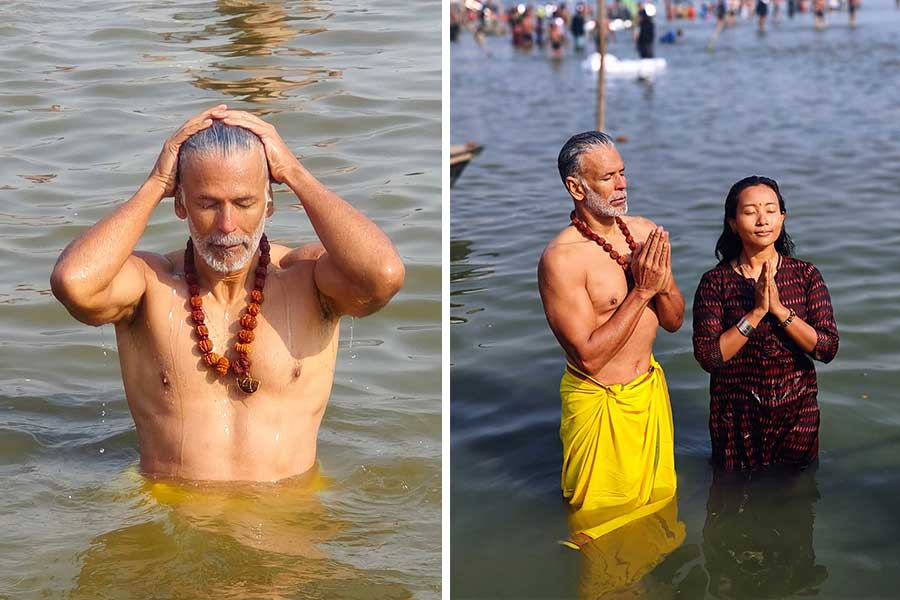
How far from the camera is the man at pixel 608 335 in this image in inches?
183

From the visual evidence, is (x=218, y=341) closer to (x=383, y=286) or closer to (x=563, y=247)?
(x=383, y=286)

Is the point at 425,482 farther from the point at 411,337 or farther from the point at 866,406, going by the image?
the point at 866,406

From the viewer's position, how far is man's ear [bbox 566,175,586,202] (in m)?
4.71

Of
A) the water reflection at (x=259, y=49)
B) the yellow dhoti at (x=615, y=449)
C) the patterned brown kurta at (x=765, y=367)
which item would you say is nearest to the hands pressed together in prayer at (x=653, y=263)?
the patterned brown kurta at (x=765, y=367)

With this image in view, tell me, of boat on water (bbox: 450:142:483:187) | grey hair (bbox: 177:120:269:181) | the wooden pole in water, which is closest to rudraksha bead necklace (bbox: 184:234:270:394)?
grey hair (bbox: 177:120:269:181)

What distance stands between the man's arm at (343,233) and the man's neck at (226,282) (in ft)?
1.20

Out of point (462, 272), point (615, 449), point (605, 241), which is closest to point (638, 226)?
point (605, 241)

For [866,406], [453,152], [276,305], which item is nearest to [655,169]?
[453,152]

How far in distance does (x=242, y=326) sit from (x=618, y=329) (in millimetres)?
1375

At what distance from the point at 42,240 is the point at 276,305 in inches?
129

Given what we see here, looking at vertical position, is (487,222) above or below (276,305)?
below

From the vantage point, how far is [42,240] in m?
7.06

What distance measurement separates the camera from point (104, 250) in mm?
3852

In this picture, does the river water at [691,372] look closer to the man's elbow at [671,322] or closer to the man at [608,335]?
the man at [608,335]
